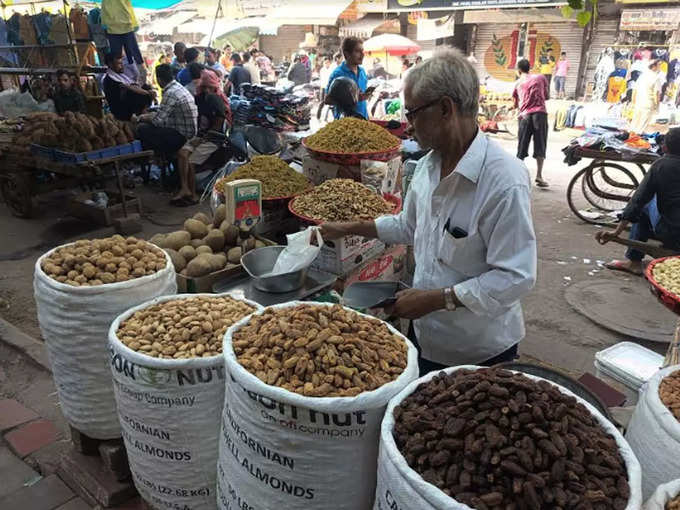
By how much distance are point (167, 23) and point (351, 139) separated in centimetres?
2311

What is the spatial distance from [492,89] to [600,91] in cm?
276

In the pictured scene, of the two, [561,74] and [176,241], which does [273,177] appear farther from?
[561,74]

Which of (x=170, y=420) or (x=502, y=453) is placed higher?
(x=502, y=453)

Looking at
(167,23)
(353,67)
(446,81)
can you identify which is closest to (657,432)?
(446,81)

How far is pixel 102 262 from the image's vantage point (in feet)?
6.59

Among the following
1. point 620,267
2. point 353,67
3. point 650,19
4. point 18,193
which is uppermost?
point 650,19

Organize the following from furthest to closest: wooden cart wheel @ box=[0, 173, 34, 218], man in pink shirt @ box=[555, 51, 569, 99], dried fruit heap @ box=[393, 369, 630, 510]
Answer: man in pink shirt @ box=[555, 51, 569, 99]
wooden cart wheel @ box=[0, 173, 34, 218]
dried fruit heap @ box=[393, 369, 630, 510]

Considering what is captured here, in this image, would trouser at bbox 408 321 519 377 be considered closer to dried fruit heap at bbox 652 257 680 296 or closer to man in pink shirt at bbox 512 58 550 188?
dried fruit heap at bbox 652 257 680 296

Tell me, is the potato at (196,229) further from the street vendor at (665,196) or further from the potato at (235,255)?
the street vendor at (665,196)

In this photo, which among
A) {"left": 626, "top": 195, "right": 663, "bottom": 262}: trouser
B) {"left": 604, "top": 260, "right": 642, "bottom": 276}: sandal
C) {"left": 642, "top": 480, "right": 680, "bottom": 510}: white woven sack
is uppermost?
{"left": 642, "top": 480, "right": 680, "bottom": 510}: white woven sack

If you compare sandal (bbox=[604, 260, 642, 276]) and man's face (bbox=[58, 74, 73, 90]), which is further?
man's face (bbox=[58, 74, 73, 90])

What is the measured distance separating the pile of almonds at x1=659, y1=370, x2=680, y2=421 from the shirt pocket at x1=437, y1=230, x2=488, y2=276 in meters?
0.61

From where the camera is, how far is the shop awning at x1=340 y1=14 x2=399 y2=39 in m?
18.3

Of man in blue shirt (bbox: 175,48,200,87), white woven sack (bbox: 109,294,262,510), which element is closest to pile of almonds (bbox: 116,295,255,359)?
white woven sack (bbox: 109,294,262,510)
